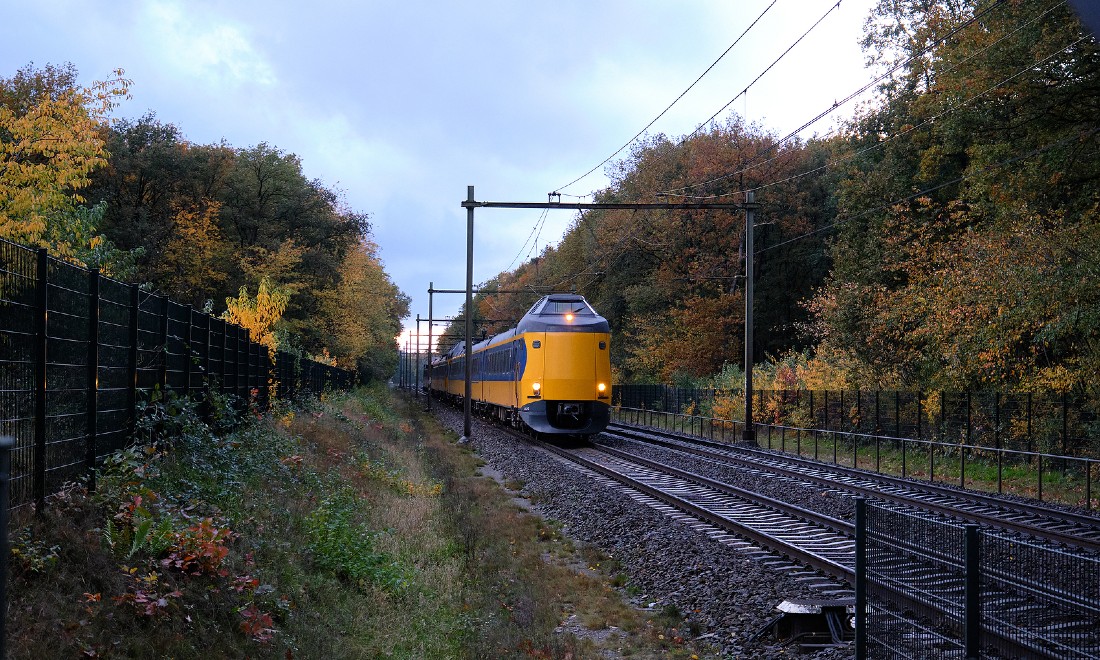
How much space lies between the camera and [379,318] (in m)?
61.7

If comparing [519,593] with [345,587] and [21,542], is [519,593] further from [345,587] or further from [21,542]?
[21,542]

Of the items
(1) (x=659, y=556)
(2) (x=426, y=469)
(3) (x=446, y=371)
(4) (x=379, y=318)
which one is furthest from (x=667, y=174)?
(1) (x=659, y=556)

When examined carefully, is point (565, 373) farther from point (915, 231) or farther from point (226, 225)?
point (226, 225)

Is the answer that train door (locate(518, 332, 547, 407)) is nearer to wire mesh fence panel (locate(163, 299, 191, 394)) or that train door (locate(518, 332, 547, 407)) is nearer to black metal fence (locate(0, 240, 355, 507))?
wire mesh fence panel (locate(163, 299, 191, 394))

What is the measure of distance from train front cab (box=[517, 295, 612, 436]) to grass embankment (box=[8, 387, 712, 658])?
13.3 meters

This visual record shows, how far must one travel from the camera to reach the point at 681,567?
1014cm

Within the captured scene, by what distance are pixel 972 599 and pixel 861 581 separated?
111 centimetres

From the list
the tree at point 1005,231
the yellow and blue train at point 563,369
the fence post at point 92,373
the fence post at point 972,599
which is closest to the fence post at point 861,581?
the fence post at point 972,599

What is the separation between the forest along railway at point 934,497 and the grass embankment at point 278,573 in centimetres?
563

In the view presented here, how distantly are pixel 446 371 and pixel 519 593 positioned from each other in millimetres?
47428

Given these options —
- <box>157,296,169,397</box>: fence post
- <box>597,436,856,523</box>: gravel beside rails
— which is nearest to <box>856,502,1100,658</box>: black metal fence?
<box>597,436,856,523</box>: gravel beside rails

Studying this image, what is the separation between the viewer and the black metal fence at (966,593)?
4.32 m

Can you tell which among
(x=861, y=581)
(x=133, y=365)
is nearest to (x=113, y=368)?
(x=133, y=365)

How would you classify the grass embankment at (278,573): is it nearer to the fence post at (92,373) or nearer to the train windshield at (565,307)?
the fence post at (92,373)
